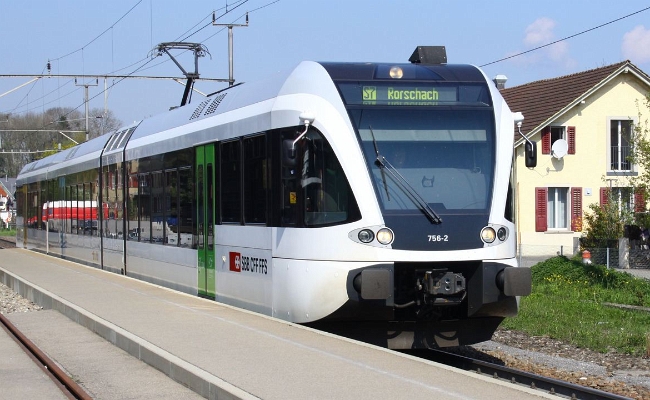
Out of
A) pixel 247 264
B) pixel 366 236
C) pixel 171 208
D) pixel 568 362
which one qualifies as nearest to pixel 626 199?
pixel 171 208

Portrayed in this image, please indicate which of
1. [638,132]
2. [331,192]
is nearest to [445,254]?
[331,192]

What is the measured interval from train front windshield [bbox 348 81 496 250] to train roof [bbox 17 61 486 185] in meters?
0.49

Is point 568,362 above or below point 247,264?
below

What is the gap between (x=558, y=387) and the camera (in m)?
9.87

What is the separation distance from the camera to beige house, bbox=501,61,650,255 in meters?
40.2

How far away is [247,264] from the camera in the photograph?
12.9m

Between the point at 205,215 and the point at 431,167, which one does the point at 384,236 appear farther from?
the point at 205,215

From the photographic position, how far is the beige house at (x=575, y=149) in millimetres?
40188

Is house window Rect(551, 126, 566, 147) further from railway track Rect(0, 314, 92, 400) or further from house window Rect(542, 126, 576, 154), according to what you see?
railway track Rect(0, 314, 92, 400)

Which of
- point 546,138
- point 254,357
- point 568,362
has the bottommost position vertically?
point 568,362

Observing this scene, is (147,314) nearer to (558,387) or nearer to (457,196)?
(457,196)

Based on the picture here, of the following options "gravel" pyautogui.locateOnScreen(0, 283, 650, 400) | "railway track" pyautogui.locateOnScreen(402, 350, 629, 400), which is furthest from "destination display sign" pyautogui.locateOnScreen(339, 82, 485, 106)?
"gravel" pyautogui.locateOnScreen(0, 283, 650, 400)

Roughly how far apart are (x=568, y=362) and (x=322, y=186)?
12.9ft

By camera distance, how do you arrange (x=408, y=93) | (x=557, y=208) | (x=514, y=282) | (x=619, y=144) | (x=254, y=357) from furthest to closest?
(x=619, y=144)
(x=557, y=208)
(x=408, y=93)
(x=514, y=282)
(x=254, y=357)
